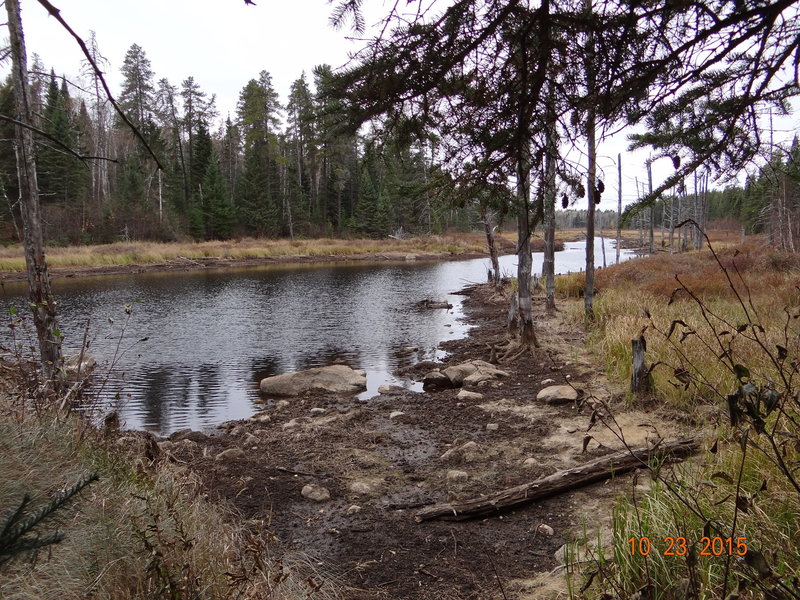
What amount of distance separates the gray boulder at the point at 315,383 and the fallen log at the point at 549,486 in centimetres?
581

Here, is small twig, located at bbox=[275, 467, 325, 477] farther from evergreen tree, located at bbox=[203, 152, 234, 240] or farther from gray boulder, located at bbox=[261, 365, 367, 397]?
evergreen tree, located at bbox=[203, 152, 234, 240]

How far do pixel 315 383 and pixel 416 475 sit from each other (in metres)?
5.03

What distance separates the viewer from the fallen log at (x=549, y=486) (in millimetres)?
4676

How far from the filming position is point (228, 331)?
16938 millimetres

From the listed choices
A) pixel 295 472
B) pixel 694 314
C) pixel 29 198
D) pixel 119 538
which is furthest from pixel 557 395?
pixel 29 198

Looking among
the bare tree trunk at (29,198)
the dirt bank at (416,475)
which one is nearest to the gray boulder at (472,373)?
the dirt bank at (416,475)

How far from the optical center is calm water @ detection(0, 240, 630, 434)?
10.4 m

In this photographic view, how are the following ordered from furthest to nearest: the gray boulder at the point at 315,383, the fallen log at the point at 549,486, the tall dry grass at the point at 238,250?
the tall dry grass at the point at 238,250 < the gray boulder at the point at 315,383 < the fallen log at the point at 549,486

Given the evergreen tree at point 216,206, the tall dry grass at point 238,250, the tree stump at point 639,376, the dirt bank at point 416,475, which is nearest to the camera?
the dirt bank at point 416,475

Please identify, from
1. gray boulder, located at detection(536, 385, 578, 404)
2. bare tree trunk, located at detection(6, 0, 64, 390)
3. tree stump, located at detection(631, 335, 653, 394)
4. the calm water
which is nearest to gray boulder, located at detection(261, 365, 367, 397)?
the calm water

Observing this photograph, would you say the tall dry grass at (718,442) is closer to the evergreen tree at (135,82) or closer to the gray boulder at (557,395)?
the gray boulder at (557,395)

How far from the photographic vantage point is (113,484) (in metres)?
3.56

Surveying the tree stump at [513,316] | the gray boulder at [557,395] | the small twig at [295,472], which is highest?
the tree stump at [513,316]

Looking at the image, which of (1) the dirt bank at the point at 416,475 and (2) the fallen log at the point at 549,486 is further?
(2) the fallen log at the point at 549,486
